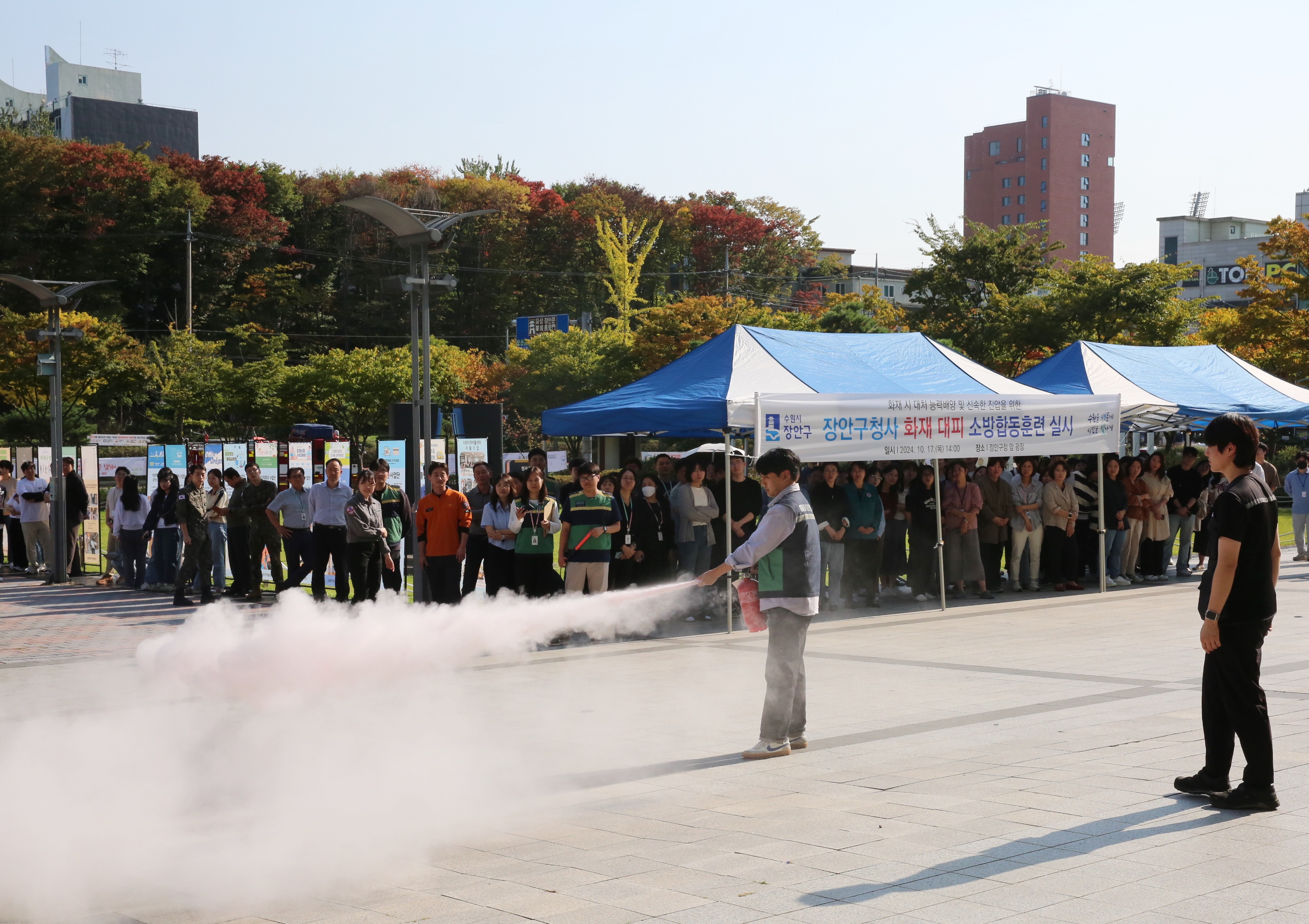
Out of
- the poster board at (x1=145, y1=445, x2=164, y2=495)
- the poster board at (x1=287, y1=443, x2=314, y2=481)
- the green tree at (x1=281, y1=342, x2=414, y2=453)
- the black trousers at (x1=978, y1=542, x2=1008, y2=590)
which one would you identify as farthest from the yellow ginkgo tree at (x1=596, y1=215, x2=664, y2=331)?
the black trousers at (x1=978, y1=542, x2=1008, y2=590)

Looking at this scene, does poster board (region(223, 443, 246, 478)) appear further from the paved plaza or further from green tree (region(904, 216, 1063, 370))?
green tree (region(904, 216, 1063, 370))

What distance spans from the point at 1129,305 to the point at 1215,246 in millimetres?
82458

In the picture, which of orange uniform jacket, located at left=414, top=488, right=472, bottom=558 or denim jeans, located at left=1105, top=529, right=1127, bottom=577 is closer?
orange uniform jacket, located at left=414, top=488, right=472, bottom=558

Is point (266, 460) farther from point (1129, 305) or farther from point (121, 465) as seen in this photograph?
point (1129, 305)

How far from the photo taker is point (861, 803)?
271 inches

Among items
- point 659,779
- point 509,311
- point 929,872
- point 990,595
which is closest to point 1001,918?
point 929,872

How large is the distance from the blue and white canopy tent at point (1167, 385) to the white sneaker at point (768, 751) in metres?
13.0

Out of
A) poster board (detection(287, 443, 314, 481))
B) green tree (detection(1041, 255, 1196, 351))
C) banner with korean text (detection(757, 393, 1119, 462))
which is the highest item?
green tree (detection(1041, 255, 1196, 351))

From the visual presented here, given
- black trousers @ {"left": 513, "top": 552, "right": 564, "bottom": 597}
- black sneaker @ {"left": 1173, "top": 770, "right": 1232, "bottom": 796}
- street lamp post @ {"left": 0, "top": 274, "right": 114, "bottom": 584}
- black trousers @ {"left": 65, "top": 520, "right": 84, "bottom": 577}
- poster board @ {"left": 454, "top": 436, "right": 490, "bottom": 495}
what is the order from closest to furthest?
black sneaker @ {"left": 1173, "top": 770, "right": 1232, "bottom": 796} < black trousers @ {"left": 513, "top": 552, "right": 564, "bottom": 597} < poster board @ {"left": 454, "top": 436, "right": 490, "bottom": 495} < street lamp post @ {"left": 0, "top": 274, "right": 114, "bottom": 584} < black trousers @ {"left": 65, "top": 520, "right": 84, "bottom": 577}

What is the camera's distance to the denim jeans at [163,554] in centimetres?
2030

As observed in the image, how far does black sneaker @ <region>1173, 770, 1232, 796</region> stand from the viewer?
6762 millimetres

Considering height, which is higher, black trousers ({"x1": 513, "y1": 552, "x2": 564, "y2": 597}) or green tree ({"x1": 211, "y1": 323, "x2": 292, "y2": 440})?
green tree ({"x1": 211, "y1": 323, "x2": 292, "y2": 440})

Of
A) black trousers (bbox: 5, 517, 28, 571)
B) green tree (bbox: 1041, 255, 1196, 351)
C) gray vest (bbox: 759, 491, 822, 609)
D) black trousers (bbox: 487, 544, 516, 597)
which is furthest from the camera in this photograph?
green tree (bbox: 1041, 255, 1196, 351)

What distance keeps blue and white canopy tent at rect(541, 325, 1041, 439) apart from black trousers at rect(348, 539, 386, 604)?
9.42 ft
